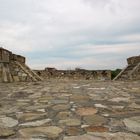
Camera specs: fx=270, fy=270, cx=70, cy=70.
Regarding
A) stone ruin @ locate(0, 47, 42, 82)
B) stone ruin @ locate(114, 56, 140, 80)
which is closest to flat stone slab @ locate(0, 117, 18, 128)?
stone ruin @ locate(0, 47, 42, 82)

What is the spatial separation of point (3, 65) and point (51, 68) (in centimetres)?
583

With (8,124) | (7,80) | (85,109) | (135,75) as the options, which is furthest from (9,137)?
(135,75)

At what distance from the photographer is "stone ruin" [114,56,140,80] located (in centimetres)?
1048

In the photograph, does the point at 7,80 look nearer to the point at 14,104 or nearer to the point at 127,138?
the point at 14,104

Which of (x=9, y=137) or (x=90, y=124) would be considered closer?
(x=9, y=137)

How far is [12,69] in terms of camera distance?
998 cm

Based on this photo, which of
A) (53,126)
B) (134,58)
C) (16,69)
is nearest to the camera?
(53,126)

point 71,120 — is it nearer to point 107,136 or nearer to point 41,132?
point 41,132

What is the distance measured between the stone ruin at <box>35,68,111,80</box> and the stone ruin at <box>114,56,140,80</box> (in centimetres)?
397

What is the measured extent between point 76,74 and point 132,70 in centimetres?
527

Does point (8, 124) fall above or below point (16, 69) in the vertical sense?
below

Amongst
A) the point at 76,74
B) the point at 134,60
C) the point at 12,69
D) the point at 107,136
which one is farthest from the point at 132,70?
the point at 107,136

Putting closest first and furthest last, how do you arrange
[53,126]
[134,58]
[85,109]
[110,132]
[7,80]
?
[110,132] < [53,126] < [85,109] < [7,80] < [134,58]

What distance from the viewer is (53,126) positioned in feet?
9.86
